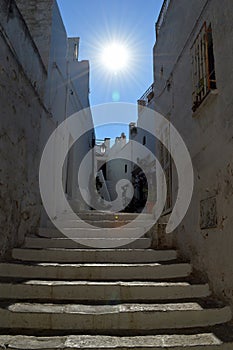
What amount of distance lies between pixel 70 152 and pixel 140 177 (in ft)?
24.9

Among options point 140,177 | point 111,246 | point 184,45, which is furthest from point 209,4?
point 140,177

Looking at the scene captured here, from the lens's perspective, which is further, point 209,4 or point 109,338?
point 209,4

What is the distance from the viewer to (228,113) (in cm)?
257

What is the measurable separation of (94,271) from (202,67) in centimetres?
268

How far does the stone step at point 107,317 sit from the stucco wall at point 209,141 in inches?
12.7

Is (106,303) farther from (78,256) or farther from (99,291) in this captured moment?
(78,256)

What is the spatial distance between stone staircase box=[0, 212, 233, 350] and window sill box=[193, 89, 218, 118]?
1.83m

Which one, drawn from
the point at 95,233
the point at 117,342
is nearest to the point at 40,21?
the point at 95,233

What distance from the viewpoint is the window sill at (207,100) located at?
2799mm

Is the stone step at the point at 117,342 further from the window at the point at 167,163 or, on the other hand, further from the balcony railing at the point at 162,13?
the balcony railing at the point at 162,13

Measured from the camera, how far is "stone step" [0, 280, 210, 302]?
268cm

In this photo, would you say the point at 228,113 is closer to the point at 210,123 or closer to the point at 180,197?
the point at 210,123

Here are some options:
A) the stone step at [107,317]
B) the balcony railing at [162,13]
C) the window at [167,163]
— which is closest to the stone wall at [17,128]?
the stone step at [107,317]

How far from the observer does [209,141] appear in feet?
9.75
